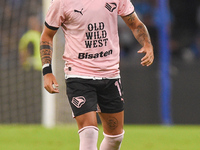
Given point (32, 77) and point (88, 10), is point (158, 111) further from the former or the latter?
point (88, 10)

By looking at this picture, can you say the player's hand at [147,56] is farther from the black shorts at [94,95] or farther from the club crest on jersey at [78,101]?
Answer: the club crest on jersey at [78,101]

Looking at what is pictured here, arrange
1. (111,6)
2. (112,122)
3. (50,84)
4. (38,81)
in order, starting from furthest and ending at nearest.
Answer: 1. (38,81)
2. (112,122)
3. (111,6)
4. (50,84)

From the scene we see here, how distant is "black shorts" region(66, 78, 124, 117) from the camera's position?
4.92 metres

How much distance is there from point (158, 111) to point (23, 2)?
406 centimetres

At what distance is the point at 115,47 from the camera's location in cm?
519

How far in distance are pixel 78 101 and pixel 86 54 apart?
0.44 metres

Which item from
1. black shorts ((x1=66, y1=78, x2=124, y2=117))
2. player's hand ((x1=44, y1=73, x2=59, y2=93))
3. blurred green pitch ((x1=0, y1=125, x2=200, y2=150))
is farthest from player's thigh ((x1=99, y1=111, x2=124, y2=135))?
blurred green pitch ((x1=0, y1=125, x2=200, y2=150))

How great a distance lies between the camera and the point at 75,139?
30.7 ft

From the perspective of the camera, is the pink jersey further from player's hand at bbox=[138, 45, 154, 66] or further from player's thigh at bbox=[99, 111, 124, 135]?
player's thigh at bbox=[99, 111, 124, 135]

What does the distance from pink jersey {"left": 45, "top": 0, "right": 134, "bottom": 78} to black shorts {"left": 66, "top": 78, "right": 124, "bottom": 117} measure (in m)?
0.08

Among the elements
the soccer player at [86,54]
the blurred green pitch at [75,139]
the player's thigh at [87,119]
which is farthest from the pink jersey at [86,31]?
the blurred green pitch at [75,139]

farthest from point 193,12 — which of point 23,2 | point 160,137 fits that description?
point 160,137

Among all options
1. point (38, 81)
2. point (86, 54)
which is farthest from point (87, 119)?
point (38, 81)

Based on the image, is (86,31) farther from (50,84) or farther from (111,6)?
(50,84)
